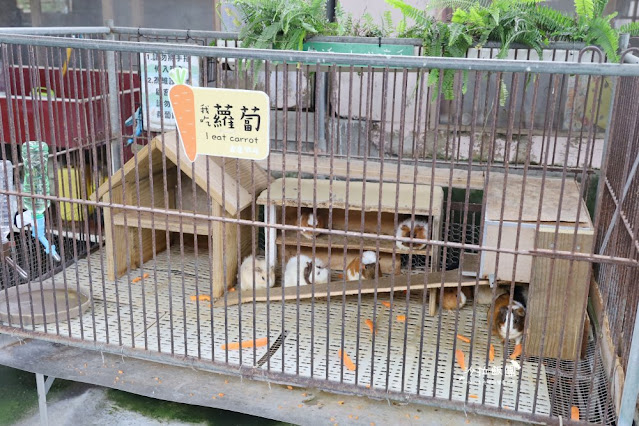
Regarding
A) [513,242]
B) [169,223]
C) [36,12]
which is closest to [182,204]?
[169,223]

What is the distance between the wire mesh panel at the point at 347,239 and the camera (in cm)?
256

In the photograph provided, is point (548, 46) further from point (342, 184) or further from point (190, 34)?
point (190, 34)

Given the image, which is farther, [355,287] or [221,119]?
[355,287]

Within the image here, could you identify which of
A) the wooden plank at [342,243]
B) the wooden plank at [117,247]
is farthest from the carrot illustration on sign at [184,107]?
the wooden plank at [117,247]

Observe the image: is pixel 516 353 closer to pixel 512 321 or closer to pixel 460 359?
pixel 512 321

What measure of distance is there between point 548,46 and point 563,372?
5.35 feet

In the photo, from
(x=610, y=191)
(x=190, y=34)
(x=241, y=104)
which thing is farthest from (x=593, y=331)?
(x=190, y=34)

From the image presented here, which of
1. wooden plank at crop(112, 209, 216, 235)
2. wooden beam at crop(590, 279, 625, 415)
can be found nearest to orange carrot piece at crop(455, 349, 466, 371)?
wooden beam at crop(590, 279, 625, 415)

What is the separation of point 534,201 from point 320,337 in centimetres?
132

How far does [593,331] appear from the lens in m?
3.37

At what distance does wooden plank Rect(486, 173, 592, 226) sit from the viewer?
307 centimetres

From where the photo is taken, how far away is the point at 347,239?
347 cm

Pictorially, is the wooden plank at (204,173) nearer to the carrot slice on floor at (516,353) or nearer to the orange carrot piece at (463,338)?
the orange carrot piece at (463,338)

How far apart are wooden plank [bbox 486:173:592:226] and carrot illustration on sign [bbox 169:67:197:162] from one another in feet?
4.43
